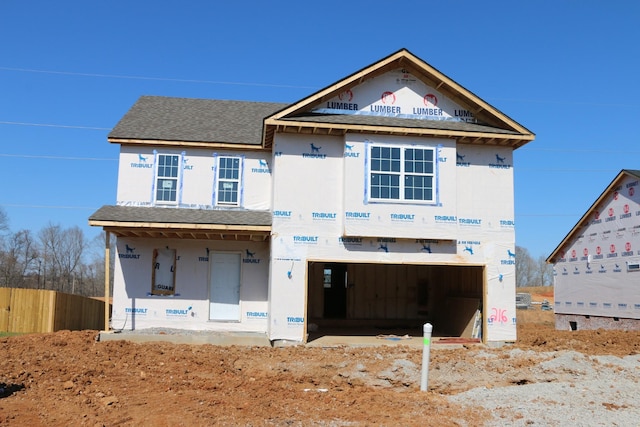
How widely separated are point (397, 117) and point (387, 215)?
3055 millimetres

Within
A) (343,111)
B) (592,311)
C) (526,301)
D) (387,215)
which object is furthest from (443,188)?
(526,301)

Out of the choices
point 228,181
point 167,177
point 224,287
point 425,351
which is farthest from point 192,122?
point 425,351

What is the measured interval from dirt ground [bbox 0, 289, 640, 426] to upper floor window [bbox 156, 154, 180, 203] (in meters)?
4.82

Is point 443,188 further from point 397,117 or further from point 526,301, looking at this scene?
point 526,301

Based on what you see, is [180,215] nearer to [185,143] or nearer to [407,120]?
[185,143]

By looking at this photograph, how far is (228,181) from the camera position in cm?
1923

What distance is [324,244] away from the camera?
16.8m

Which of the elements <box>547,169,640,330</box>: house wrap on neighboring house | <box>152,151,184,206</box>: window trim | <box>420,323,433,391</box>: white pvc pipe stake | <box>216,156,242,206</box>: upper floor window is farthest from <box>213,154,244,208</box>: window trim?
<box>547,169,640,330</box>: house wrap on neighboring house

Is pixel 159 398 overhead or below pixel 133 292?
below

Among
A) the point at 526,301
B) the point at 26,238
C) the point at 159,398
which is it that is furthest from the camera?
the point at 26,238

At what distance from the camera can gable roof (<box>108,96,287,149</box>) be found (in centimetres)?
1908

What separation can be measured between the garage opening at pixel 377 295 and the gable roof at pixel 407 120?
19.9ft

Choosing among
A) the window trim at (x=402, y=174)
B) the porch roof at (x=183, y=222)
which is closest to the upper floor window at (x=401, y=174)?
the window trim at (x=402, y=174)

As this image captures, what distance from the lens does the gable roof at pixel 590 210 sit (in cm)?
2744
